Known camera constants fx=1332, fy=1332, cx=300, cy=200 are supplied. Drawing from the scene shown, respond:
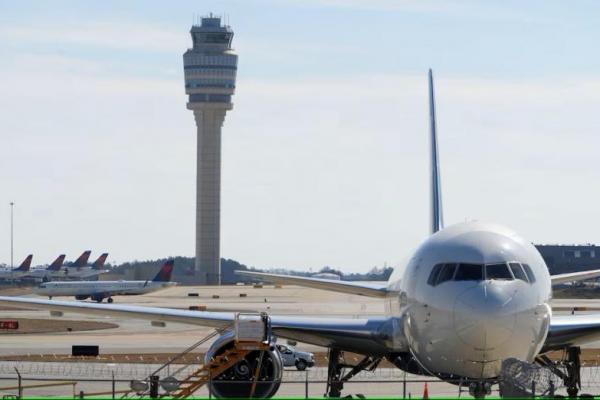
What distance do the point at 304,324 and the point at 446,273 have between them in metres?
7.35

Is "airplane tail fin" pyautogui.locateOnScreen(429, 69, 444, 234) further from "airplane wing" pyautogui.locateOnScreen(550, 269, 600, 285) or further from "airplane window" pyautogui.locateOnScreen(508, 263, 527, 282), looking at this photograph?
"airplane window" pyautogui.locateOnScreen(508, 263, 527, 282)

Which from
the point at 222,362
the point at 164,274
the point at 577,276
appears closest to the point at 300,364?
the point at 577,276

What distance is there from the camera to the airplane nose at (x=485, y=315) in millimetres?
26672

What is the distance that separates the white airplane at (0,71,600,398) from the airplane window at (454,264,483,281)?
0.02 meters

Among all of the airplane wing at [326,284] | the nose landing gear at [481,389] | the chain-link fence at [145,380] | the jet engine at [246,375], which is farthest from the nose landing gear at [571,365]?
the jet engine at [246,375]

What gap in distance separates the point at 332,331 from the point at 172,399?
4.46 m

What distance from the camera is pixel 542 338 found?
95.0 ft

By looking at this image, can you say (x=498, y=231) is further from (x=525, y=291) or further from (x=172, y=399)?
(x=172, y=399)

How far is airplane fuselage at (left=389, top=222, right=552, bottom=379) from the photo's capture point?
2692 centimetres

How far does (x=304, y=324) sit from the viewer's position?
113ft

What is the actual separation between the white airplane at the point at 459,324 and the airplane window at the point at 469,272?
22mm

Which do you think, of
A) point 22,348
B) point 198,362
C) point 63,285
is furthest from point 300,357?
point 63,285

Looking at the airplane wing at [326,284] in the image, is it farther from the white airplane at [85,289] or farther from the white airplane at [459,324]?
the white airplane at [85,289]

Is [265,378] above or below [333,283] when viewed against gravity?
below
